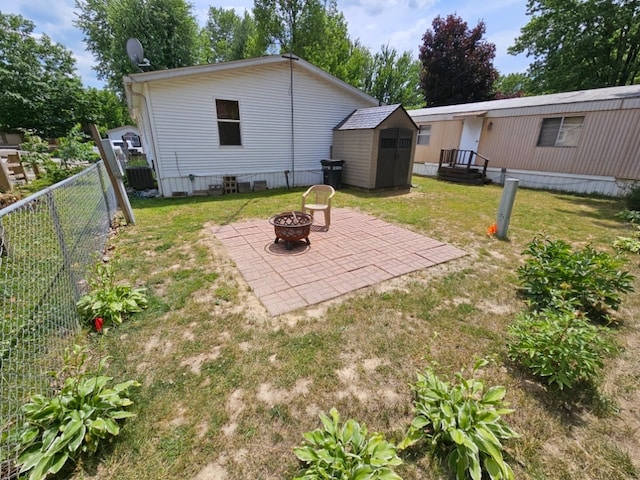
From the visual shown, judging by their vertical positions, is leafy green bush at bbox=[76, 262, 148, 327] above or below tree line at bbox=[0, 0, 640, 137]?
below

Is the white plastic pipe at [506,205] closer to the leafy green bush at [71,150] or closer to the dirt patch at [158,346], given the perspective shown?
the dirt patch at [158,346]

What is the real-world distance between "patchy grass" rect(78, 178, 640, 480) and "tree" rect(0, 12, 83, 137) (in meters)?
29.0

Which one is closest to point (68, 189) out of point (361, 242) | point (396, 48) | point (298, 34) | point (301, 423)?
point (301, 423)

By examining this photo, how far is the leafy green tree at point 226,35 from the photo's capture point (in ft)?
76.4

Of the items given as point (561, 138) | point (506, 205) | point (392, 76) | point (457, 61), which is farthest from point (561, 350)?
point (392, 76)

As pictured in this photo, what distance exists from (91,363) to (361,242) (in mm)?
3966

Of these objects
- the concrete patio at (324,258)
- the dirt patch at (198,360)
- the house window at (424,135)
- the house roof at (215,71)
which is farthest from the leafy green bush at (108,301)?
the house window at (424,135)

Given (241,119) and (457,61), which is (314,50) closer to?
(457,61)

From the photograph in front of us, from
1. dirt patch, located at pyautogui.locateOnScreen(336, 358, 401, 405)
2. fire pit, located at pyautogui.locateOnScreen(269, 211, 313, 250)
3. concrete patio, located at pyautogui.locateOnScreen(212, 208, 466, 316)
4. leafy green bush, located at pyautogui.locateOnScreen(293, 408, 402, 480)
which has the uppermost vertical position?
fire pit, located at pyautogui.locateOnScreen(269, 211, 313, 250)

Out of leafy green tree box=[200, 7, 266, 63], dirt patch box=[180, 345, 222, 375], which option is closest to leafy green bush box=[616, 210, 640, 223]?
dirt patch box=[180, 345, 222, 375]

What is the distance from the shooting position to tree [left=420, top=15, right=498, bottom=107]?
70.3 feet

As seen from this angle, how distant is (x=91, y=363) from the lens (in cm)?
228

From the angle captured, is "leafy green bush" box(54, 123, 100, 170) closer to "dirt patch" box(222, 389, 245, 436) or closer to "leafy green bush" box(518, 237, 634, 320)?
"dirt patch" box(222, 389, 245, 436)

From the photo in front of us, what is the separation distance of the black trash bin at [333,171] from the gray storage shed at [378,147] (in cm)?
35
